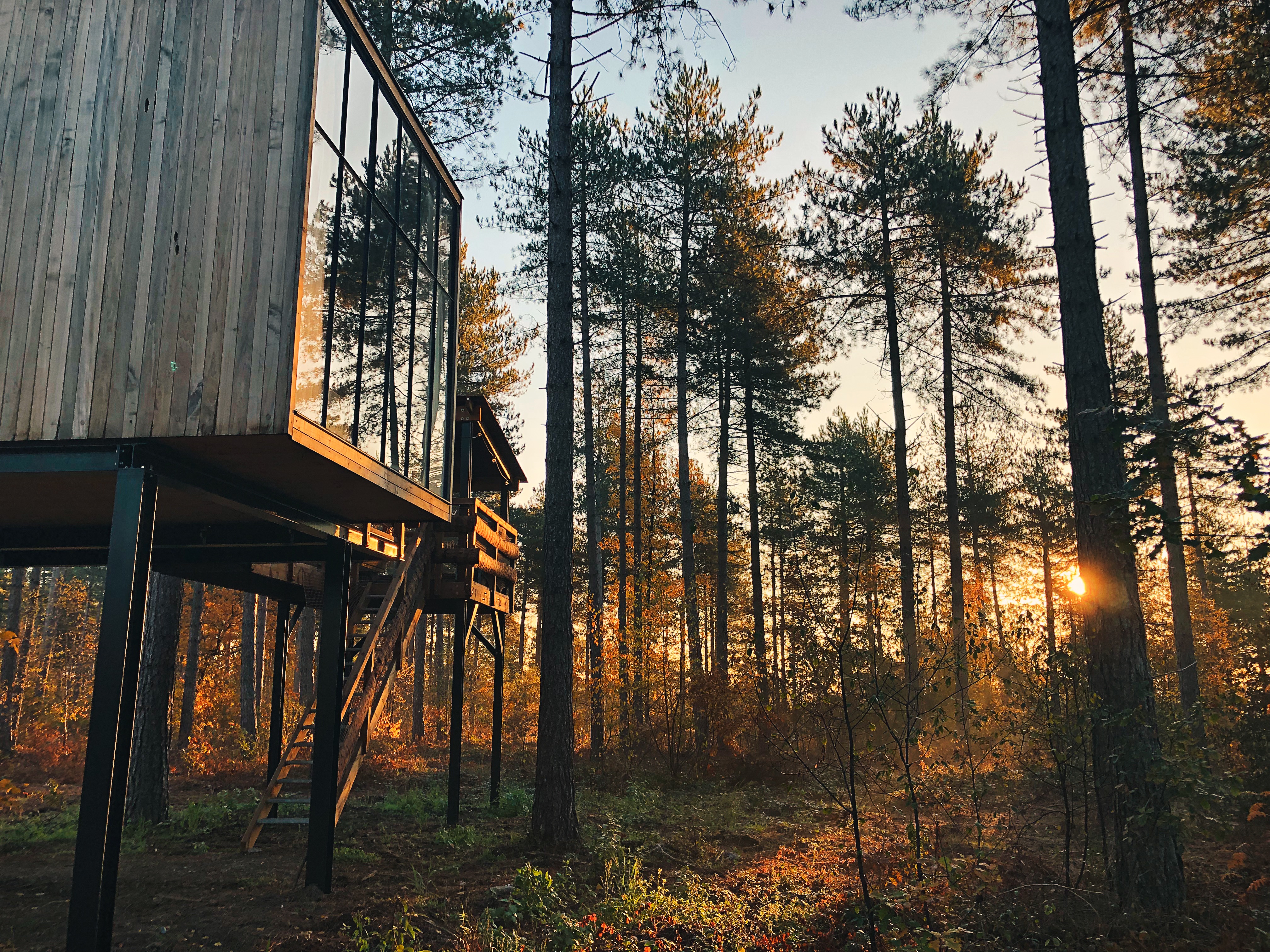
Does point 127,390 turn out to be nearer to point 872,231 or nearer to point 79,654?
point 872,231

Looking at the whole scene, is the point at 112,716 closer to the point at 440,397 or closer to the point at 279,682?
the point at 440,397

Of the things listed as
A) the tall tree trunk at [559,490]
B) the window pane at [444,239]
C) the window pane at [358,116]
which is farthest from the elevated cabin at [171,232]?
the tall tree trunk at [559,490]

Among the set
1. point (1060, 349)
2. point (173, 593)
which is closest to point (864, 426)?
point (1060, 349)

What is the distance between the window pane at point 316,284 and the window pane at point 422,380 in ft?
6.31

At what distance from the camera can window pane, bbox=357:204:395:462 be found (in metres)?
6.30

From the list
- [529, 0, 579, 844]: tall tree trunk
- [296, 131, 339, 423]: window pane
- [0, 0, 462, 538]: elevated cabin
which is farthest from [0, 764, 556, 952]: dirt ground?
[296, 131, 339, 423]: window pane

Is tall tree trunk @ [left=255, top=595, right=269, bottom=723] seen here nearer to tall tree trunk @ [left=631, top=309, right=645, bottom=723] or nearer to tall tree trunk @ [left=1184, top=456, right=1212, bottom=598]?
tall tree trunk @ [left=631, top=309, right=645, bottom=723]

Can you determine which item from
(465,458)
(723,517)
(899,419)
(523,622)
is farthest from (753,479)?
(523,622)

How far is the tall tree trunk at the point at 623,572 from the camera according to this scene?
17891 mm

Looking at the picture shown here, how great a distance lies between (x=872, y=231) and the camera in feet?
58.9

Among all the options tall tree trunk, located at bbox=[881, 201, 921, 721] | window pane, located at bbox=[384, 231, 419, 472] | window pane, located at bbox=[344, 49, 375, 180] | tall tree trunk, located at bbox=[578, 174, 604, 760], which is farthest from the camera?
tall tree trunk, located at bbox=[578, 174, 604, 760]

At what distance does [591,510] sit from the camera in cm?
1964

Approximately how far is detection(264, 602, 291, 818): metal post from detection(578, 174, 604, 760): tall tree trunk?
27.1 ft

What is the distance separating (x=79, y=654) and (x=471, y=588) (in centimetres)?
2737
